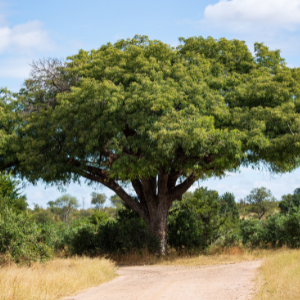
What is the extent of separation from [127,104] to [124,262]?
7.30 meters

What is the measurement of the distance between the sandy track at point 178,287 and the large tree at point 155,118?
177 inches

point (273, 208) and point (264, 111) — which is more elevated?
point (264, 111)

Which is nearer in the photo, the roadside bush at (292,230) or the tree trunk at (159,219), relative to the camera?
the tree trunk at (159,219)

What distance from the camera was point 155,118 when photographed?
47.4ft

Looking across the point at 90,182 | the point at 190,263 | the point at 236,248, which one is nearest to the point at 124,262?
the point at 190,263

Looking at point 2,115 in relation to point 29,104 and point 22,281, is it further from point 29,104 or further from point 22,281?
point 22,281

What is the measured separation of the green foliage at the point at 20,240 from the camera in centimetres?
1091

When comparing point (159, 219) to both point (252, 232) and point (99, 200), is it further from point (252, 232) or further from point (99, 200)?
point (99, 200)

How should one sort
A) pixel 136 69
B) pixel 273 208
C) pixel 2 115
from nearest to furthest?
pixel 136 69
pixel 2 115
pixel 273 208

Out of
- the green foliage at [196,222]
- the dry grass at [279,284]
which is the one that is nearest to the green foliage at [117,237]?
the green foliage at [196,222]

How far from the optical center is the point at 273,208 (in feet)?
204

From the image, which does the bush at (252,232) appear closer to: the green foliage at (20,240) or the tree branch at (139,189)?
the tree branch at (139,189)

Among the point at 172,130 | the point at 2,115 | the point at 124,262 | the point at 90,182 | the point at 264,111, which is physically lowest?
the point at 124,262

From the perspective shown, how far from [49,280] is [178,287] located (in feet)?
10.6
